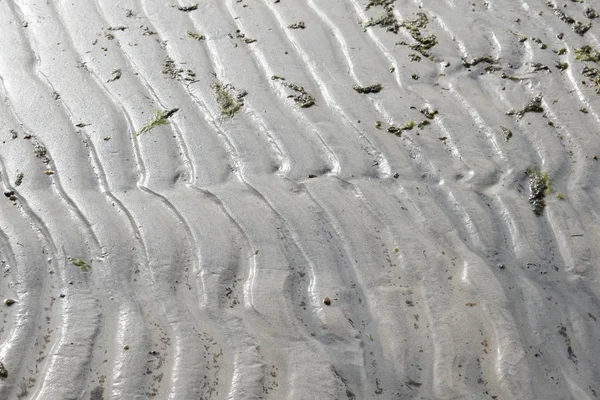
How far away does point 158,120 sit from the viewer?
2.77 m

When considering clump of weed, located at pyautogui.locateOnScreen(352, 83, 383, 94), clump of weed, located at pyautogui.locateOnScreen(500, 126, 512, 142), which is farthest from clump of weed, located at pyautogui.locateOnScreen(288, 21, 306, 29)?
clump of weed, located at pyautogui.locateOnScreen(500, 126, 512, 142)

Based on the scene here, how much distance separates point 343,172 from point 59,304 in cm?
118

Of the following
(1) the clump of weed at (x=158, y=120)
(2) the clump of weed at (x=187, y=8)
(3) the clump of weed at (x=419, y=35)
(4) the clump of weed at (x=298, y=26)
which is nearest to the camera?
(1) the clump of weed at (x=158, y=120)

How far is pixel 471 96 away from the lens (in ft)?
9.70

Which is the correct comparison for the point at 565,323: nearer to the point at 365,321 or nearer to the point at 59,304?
the point at 365,321

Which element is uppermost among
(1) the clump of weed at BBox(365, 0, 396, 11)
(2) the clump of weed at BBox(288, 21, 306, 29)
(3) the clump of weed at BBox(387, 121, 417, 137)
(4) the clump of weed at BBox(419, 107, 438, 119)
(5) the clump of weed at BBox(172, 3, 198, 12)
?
(5) the clump of weed at BBox(172, 3, 198, 12)

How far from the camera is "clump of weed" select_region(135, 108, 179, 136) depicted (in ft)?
8.93

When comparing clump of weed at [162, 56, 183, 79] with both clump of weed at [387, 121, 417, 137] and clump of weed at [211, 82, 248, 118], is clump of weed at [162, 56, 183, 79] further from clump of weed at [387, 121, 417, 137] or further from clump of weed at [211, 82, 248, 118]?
clump of weed at [387, 121, 417, 137]

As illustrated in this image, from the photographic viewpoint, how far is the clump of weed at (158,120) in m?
2.72

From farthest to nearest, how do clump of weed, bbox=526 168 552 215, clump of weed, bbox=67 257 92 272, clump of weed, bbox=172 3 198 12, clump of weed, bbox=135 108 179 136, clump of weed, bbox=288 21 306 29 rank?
clump of weed, bbox=172 3 198 12
clump of weed, bbox=288 21 306 29
clump of weed, bbox=135 108 179 136
clump of weed, bbox=526 168 552 215
clump of weed, bbox=67 257 92 272

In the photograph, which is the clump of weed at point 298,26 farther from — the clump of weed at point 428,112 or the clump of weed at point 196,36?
the clump of weed at point 428,112

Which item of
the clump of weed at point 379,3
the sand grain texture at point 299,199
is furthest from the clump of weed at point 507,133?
the clump of weed at point 379,3

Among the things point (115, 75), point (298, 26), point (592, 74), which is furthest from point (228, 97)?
point (592, 74)

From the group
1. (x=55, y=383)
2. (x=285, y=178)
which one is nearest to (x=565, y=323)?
(x=285, y=178)
